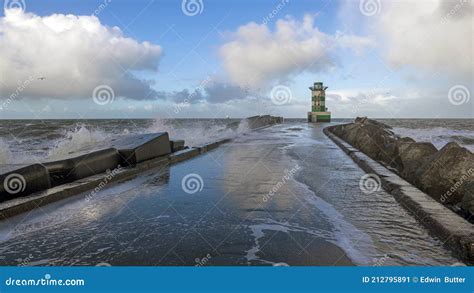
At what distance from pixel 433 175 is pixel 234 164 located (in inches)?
211

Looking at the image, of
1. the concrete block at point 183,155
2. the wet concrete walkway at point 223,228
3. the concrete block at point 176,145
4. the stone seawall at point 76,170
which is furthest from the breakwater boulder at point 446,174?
the concrete block at point 176,145

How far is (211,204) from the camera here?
230 inches

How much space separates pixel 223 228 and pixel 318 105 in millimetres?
54248

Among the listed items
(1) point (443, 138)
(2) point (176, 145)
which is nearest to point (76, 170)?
(2) point (176, 145)

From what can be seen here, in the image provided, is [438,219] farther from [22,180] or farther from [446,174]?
[22,180]

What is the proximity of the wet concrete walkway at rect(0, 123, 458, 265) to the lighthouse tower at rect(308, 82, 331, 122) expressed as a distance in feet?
162

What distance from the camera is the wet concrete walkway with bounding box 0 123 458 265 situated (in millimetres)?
3617

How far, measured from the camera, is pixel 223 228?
4.55 meters

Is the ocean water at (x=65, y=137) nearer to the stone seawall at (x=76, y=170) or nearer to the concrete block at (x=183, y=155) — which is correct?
the stone seawall at (x=76, y=170)

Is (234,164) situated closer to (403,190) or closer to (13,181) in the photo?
(403,190)

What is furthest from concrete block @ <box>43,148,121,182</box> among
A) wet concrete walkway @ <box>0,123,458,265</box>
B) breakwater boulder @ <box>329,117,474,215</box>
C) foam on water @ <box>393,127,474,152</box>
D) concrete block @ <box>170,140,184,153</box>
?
foam on water @ <box>393,127,474,152</box>

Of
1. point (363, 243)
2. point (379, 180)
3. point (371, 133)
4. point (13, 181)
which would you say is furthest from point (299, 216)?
point (371, 133)

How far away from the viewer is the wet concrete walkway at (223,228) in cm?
362

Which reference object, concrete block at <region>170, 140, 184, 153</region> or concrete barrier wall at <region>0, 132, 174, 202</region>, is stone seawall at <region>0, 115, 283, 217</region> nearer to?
concrete barrier wall at <region>0, 132, 174, 202</region>
